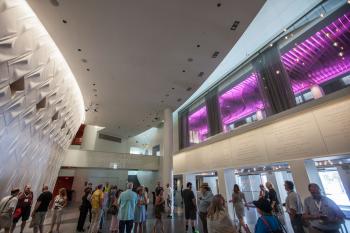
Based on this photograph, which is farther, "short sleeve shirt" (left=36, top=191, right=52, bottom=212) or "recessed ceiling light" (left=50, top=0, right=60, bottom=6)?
"short sleeve shirt" (left=36, top=191, right=52, bottom=212)

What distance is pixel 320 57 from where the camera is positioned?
5.95 meters

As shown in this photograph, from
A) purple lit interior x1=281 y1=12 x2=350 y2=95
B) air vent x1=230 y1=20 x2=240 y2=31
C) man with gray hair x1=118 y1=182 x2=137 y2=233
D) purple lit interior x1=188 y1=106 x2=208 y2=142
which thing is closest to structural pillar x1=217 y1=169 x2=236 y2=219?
purple lit interior x1=188 y1=106 x2=208 y2=142

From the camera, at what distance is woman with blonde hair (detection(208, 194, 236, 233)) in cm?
216

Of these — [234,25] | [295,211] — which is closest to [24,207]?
[295,211]

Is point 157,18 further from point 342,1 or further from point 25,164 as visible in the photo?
point 25,164

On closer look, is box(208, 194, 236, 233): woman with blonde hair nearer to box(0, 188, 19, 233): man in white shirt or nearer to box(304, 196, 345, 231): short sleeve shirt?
box(304, 196, 345, 231): short sleeve shirt

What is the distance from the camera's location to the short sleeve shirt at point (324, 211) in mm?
2527

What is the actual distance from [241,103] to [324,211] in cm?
699

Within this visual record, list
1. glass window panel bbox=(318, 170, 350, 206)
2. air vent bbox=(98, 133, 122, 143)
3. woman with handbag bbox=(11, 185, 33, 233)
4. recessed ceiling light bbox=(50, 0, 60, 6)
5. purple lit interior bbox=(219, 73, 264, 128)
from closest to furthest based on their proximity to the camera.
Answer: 1. recessed ceiling light bbox=(50, 0, 60, 6)
2. woman with handbag bbox=(11, 185, 33, 233)
3. glass window panel bbox=(318, 170, 350, 206)
4. purple lit interior bbox=(219, 73, 264, 128)
5. air vent bbox=(98, 133, 122, 143)

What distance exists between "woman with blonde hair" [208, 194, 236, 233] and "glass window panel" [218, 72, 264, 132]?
20.4 ft

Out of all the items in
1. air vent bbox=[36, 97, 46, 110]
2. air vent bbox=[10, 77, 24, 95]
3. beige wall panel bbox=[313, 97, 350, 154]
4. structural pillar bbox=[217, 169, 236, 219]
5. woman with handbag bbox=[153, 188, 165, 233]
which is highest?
air vent bbox=[36, 97, 46, 110]

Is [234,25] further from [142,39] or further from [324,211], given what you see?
[324,211]

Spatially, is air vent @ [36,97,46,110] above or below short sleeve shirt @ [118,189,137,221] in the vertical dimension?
above

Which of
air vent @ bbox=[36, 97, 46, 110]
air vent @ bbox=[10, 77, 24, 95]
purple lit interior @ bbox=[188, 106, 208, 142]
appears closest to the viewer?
air vent @ bbox=[10, 77, 24, 95]
